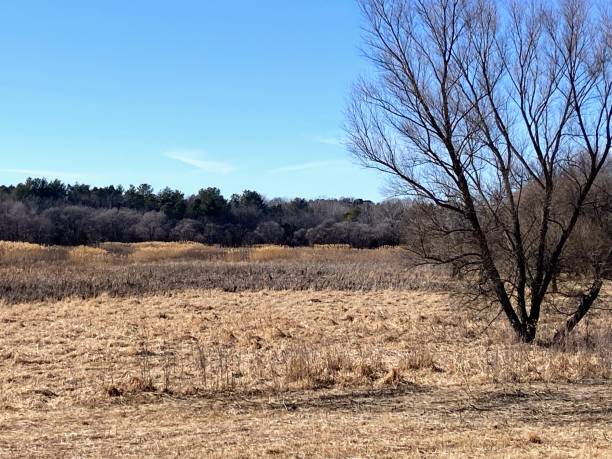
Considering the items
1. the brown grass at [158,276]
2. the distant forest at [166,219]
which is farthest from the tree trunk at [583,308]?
the distant forest at [166,219]

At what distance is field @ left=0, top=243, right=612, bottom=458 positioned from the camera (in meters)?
6.08

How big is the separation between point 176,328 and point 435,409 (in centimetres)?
971

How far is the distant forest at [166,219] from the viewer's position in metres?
66.4

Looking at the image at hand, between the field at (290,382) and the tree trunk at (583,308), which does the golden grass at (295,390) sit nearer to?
the field at (290,382)

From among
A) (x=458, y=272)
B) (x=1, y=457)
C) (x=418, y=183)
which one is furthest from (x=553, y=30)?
(x=1, y=457)

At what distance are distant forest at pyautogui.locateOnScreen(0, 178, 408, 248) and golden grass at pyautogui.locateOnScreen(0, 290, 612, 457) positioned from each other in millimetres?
45960

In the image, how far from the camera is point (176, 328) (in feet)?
52.6

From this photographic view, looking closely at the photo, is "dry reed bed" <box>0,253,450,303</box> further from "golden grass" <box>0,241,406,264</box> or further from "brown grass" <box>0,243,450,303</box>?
"golden grass" <box>0,241,406,264</box>

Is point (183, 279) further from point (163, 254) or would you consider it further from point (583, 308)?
point (583, 308)

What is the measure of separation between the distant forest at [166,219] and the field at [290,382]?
4341cm

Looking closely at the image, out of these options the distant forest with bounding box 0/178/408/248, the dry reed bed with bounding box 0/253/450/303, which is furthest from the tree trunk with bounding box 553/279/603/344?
the distant forest with bounding box 0/178/408/248

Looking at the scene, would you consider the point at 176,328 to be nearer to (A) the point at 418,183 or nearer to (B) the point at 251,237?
(A) the point at 418,183

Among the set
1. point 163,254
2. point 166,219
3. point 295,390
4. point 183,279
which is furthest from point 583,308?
point 166,219

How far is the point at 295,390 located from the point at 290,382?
0.34m
